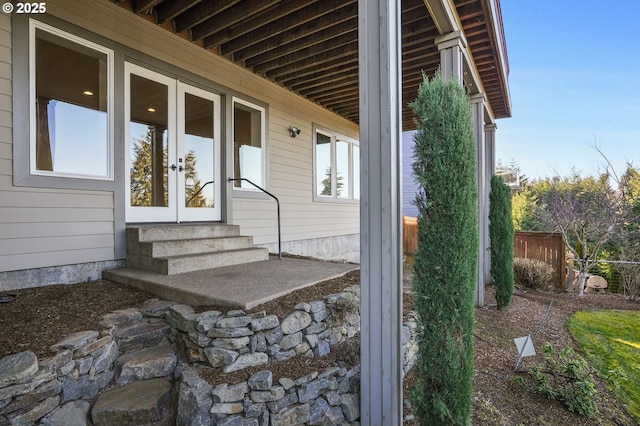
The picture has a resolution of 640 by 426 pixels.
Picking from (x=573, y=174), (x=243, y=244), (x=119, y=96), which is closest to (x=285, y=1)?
(x=119, y=96)

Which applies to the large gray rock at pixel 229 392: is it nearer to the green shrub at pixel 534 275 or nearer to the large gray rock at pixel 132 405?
the large gray rock at pixel 132 405

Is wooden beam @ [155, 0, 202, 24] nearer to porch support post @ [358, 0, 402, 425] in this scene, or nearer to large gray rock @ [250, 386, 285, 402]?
porch support post @ [358, 0, 402, 425]

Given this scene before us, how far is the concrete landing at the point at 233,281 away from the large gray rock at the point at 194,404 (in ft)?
1.95

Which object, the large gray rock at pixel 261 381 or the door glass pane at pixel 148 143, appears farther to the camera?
the door glass pane at pixel 148 143

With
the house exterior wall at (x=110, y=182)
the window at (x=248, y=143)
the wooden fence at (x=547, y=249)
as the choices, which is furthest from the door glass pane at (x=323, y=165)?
the wooden fence at (x=547, y=249)

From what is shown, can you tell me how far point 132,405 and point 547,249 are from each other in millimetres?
8325

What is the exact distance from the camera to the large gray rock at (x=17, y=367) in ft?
5.71

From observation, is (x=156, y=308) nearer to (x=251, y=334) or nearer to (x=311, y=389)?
(x=251, y=334)

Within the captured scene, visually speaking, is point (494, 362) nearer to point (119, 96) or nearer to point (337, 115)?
point (119, 96)

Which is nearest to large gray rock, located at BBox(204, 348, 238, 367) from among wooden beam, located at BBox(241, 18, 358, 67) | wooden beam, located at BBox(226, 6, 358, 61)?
wooden beam, located at BBox(226, 6, 358, 61)

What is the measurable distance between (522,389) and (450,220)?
2000 millimetres

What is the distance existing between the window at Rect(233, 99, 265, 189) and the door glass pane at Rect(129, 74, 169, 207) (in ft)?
Result: 4.00

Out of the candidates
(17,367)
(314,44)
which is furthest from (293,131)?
(17,367)
